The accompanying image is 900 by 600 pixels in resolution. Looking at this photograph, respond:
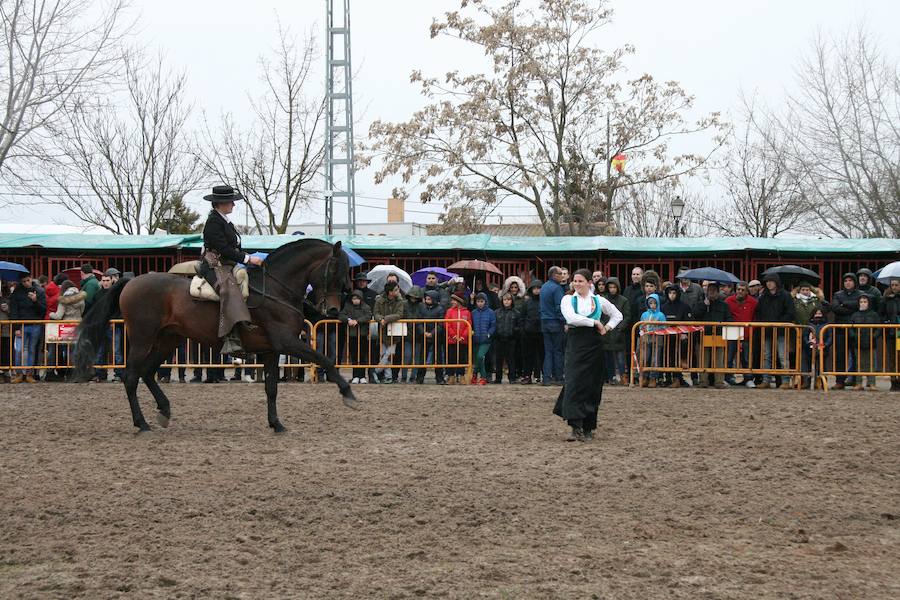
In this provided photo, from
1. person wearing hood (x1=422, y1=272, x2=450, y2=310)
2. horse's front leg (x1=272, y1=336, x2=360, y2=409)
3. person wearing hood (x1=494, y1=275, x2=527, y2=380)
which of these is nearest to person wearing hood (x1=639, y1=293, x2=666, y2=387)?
person wearing hood (x1=494, y1=275, x2=527, y2=380)

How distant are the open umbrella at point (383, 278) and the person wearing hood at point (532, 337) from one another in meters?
2.98

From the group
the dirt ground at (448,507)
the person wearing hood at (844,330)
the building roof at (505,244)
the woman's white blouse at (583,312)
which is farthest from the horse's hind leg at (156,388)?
the building roof at (505,244)

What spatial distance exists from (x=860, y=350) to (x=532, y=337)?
5.57 metres

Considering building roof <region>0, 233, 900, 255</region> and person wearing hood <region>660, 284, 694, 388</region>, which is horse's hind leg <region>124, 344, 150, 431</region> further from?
building roof <region>0, 233, 900, 255</region>

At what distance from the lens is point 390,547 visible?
663 cm

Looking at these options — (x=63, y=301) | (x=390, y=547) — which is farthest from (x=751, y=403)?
(x=63, y=301)

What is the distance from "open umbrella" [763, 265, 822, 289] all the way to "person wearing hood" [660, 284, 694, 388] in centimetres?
151

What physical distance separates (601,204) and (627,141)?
2572mm

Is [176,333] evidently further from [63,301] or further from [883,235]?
[883,235]

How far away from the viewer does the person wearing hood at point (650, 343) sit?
59.2 ft

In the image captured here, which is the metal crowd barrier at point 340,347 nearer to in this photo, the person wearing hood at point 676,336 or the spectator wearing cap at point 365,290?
the spectator wearing cap at point 365,290

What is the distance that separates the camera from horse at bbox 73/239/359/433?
39.1 feet

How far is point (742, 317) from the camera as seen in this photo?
60.8 ft

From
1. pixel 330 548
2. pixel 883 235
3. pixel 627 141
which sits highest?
pixel 627 141
